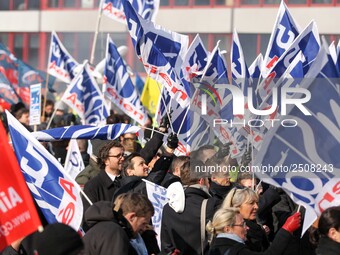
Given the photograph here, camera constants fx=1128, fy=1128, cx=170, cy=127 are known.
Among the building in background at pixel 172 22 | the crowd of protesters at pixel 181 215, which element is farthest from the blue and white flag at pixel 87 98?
the building in background at pixel 172 22

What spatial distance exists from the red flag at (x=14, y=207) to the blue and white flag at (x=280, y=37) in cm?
652

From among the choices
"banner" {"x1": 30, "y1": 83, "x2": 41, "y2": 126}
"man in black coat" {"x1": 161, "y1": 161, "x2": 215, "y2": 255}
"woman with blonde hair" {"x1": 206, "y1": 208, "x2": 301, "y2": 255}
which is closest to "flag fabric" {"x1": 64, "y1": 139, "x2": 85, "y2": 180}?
"man in black coat" {"x1": 161, "y1": 161, "x2": 215, "y2": 255}

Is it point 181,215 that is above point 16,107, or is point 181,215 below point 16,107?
above

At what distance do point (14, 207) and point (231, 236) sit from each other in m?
1.89

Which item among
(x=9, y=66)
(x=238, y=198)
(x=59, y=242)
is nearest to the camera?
(x=59, y=242)

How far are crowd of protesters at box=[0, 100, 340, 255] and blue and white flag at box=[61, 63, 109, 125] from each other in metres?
4.34

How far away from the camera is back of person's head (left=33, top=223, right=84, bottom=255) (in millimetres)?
5203

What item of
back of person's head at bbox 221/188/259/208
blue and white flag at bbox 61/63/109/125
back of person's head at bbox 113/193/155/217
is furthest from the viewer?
blue and white flag at bbox 61/63/109/125

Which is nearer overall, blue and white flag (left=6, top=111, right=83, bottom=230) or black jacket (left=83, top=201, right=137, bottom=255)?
black jacket (left=83, top=201, right=137, bottom=255)

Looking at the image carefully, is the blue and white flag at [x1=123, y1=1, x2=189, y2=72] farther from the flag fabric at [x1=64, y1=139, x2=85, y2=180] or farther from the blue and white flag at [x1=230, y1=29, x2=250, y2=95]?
the flag fabric at [x1=64, y1=139, x2=85, y2=180]

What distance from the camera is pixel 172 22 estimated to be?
147 feet

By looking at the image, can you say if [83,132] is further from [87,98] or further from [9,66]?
[9,66]

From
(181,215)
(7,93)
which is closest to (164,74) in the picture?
(181,215)

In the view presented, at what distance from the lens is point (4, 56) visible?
1995 centimetres
